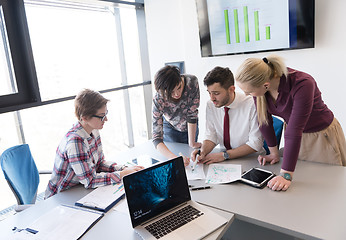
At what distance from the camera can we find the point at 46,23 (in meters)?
2.74

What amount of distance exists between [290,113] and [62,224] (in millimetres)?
1324

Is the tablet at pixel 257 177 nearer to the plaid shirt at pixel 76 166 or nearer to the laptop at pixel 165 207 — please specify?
the laptop at pixel 165 207

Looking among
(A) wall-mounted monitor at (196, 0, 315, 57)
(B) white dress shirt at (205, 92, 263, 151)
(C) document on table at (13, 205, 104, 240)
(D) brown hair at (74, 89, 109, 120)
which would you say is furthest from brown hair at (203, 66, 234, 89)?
(A) wall-mounted monitor at (196, 0, 315, 57)

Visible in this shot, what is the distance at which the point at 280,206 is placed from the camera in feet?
3.88

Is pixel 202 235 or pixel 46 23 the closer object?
pixel 202 235

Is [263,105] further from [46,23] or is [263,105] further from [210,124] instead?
[46,23]

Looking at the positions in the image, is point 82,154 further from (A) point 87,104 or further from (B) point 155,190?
(B) point 155,190

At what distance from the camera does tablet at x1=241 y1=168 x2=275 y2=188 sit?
4.47ft

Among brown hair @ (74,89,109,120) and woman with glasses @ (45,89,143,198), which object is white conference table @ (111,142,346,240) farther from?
brown hair @ (74,89,109,120)

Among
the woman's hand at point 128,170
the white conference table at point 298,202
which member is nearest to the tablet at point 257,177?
the white conference table at point 298,202

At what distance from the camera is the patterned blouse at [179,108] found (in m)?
2.00

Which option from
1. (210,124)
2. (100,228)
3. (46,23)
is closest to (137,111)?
(46,23)

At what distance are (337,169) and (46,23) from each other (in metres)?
2.89

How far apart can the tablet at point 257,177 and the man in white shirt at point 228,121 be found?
0.25 metres
